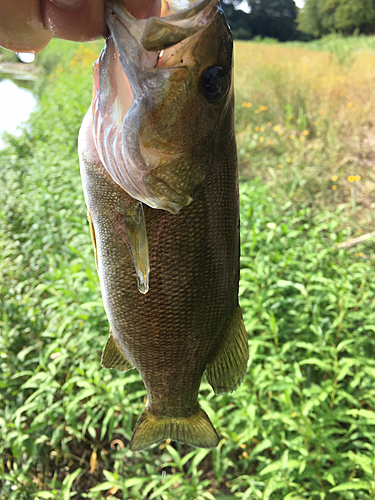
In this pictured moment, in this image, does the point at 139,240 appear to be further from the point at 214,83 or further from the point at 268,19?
the point at 268,19

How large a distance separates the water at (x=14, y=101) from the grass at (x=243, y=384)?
4.03m

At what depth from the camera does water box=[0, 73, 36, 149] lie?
335 inches

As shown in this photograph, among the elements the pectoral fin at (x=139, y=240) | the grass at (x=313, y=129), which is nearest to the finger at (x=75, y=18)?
the pectoral fin at (x=139, y=240)

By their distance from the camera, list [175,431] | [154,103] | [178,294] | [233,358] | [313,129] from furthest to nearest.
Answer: [313,129], [175,431], [233,358], [178,294], [154,103]

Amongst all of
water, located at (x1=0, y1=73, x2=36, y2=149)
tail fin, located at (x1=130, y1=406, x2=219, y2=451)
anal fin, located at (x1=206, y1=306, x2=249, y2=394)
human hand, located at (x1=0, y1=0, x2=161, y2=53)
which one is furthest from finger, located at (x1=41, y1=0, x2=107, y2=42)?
Result: water, located at (x1=0, y1=73, x2=36, y2=149)

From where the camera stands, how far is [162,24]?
23.4 inches

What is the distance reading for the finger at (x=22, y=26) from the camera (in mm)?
684

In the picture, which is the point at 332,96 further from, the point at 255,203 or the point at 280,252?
the point at 280,252

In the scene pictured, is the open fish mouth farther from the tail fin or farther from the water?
the water

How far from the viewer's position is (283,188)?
12.9 ft

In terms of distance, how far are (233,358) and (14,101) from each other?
14707mm

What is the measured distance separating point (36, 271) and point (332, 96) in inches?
218

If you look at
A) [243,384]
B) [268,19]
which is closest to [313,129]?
[243,384]

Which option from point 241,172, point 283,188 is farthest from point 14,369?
point 241,172
